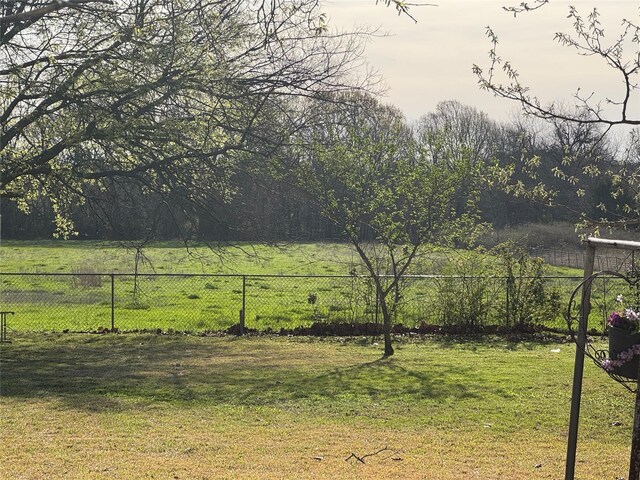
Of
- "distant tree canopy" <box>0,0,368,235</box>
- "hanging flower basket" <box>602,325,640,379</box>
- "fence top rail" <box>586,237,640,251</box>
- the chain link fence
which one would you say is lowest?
the chain link fence

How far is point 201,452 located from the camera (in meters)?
6.60

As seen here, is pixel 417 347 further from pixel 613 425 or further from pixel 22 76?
pixel 22 76

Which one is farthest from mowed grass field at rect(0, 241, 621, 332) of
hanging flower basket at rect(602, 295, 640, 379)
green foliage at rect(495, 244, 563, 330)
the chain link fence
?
hanging flower basket at rect(602, 295, 640, 379)

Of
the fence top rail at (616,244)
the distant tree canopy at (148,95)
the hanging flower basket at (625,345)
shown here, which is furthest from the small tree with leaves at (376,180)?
the hanging flower basket at (625,345)

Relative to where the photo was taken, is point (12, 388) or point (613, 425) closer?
point (613, 425)

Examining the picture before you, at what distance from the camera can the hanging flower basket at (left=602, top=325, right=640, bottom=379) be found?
443cm

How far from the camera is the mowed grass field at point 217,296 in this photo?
54.9ft

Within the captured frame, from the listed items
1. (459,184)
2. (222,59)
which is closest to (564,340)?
(459,184)

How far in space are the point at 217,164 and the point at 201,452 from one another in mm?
8008

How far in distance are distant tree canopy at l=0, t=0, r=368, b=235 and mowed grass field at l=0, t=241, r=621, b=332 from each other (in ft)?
7.04

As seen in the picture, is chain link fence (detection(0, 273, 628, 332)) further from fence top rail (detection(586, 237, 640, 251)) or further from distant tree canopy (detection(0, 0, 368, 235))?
fence top rail (detection(586, 237, 640, 251))

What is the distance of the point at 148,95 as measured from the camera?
1254 cm

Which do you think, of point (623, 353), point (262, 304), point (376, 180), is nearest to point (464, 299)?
point (376, 180)

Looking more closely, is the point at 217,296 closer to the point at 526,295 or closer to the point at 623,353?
the point at 526,295
